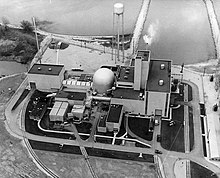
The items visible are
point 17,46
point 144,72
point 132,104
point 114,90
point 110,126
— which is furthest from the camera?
point 17,46

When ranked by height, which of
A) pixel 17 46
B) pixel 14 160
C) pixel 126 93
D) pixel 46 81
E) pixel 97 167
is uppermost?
pixel 17 46

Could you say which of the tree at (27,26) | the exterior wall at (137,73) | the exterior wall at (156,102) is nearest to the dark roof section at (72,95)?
the exterior wall at (137,73)

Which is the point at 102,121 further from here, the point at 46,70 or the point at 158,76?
the point at 46,70

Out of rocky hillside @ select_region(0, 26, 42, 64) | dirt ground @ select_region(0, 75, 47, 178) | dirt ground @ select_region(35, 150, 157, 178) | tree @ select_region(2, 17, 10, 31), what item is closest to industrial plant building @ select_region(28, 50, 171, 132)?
dirt ground @ select_region(35, 150, 157, 178)

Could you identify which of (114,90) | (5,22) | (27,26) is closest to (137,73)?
(114,90)

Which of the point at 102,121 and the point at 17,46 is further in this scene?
the point at 17,46

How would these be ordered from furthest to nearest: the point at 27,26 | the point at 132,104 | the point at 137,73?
the point at 27,26, the point at 137,73, the point at 132,104

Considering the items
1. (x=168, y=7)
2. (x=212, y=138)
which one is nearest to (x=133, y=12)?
(x=168, y=7)

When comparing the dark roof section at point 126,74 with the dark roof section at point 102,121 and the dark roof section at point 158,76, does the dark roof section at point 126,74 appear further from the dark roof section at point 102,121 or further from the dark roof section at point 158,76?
the dark roof section at point 102,121
